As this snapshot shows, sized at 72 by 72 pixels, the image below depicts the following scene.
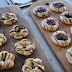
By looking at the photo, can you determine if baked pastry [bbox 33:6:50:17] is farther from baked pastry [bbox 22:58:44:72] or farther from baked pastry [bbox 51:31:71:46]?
baked pastry [bbox 22:58:44:72]

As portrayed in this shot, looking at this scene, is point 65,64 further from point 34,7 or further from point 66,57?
point 34,7

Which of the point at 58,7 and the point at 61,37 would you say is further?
the point at 58,7

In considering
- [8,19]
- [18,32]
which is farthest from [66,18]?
[8,19]

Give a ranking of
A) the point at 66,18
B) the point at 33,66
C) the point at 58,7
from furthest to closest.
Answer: the point at 58,7, the point at 66,18, the point at 33,66

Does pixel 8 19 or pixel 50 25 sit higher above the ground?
pixel 8 19

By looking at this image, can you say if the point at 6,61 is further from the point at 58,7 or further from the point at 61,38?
the point at 58,7

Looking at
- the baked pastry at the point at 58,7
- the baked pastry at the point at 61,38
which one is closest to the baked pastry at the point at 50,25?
the baked pastry at the point at 61,38

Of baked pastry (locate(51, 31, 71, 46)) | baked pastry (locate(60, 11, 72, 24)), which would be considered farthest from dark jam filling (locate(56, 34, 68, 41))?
baked pastry (locate(60, 11, 72, 24))

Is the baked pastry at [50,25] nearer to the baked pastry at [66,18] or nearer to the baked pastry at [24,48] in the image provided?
the baked pastry at [66,18]
